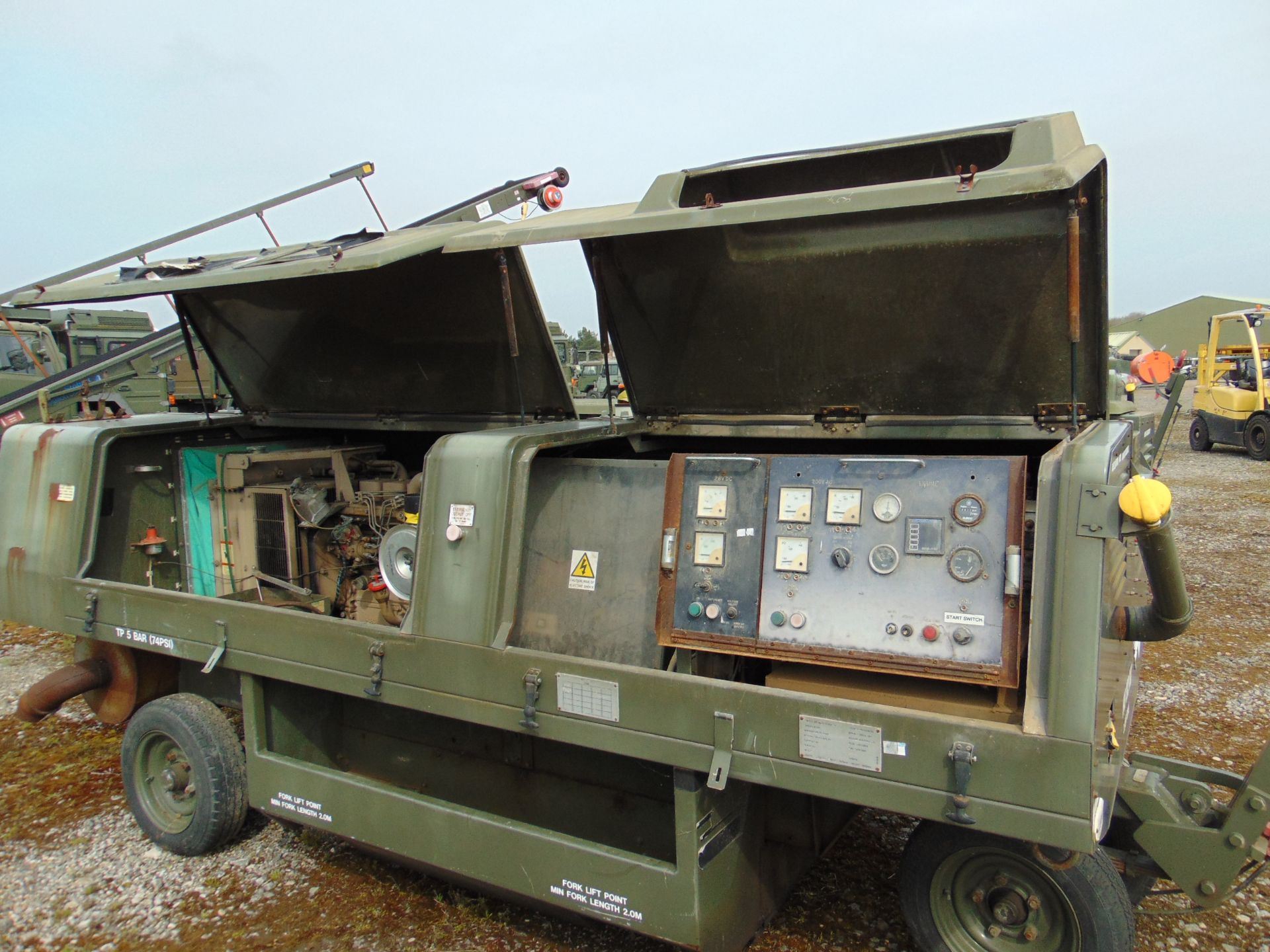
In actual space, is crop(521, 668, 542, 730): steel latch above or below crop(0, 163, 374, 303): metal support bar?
below

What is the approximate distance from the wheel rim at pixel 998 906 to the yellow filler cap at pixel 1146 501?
3.13ft

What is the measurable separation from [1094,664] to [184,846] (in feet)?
11.2

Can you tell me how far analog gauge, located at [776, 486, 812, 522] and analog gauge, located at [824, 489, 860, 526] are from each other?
55mm

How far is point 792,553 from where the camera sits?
2.46 m

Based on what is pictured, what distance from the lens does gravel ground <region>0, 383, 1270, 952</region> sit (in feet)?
9.62

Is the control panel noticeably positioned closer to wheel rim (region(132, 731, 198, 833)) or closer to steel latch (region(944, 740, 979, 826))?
steel latch (region(944, 740, 979, 826))

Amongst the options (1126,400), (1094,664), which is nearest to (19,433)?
(1094,664)

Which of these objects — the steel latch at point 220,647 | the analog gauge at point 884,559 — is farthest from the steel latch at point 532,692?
the steel latch at point 220,647

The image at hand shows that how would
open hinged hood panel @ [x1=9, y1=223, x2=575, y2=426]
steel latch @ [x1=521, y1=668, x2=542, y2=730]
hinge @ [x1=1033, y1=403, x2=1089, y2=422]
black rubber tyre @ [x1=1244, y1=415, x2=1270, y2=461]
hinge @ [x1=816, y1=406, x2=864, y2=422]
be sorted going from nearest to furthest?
steel latch @ [x1=521, y1=668, x2=542, y2=730] < hinge @ [x1=1033, y1=403, x2=1089, y2=422] < hinge @ [x1=816, y1=406, x2=864, y2=422] < open hinged hood panel @ [x1=9, y1=223, x2=575, y2=426] < black rubber tyre @ [x1=1244, y1=415, x2=1270, y2=461]

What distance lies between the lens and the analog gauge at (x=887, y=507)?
7.75 feet

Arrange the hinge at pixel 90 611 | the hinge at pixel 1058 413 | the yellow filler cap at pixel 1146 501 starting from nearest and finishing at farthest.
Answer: the yellow filler cap at pixel 1146 501, the hinge at pixel 1058 413, the hinge at pixel 90 611

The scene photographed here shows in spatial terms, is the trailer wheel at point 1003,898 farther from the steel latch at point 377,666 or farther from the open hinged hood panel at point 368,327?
the open hinged hood panel at point 368,327

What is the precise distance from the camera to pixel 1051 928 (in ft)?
7.60

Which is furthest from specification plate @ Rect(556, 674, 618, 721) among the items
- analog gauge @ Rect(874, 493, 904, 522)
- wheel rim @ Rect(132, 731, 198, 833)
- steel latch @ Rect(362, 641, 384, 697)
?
wheel rim @ Rect(132, 731, 198, 833)
